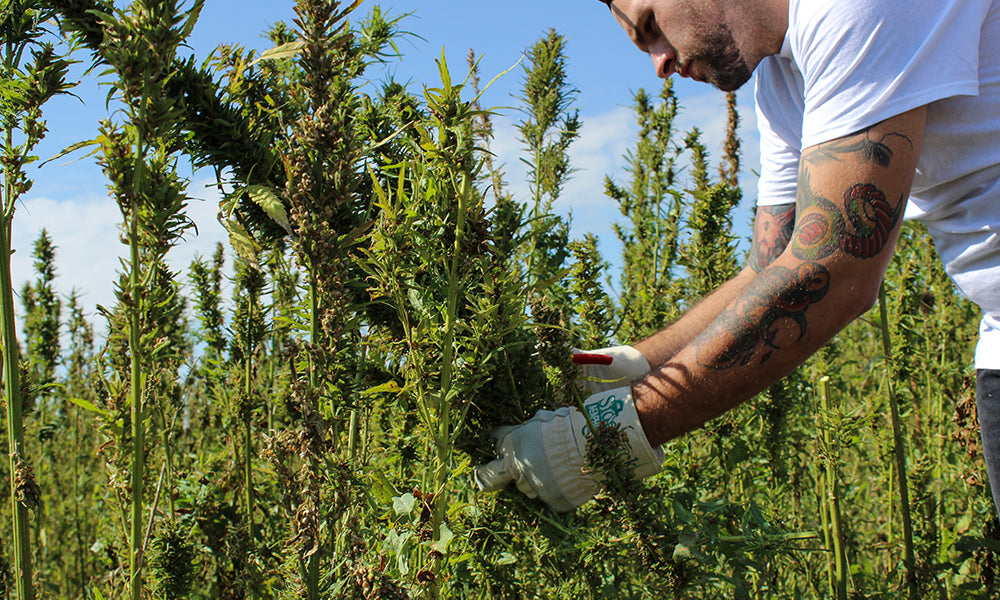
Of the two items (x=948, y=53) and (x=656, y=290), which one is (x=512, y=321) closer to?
(x=948, y=53)

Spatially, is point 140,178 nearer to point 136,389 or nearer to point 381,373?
point 136,389

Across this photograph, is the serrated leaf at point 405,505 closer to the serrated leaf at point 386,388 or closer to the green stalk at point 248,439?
the serrated leaf at point 386,388

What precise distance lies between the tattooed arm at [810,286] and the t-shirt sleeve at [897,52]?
5cm

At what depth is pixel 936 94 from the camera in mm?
1547

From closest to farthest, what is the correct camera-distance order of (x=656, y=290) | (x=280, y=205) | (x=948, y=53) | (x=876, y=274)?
(x=280, y=205)
(x=948, y=53)
(x=876, y=274)
(x=656, y=290)

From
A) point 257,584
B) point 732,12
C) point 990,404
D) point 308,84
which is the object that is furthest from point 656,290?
point 308,84

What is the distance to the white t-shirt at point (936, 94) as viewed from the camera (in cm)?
155

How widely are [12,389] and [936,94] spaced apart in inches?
83.1

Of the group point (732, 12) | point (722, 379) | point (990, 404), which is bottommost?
point (990, 404)

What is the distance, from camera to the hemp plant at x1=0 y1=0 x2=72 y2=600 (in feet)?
5.18

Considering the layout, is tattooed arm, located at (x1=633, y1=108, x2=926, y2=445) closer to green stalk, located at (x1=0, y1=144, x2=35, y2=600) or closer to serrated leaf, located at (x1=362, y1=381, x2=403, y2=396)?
serrated leaf, located at (x1=362, y1=381, x2=403, y2=396)

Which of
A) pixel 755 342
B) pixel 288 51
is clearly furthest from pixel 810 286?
pixel 288 51

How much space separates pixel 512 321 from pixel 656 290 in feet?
7.41

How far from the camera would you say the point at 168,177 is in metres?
1.44
